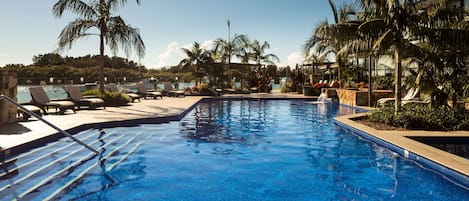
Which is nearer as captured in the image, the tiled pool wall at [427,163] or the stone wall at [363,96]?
the tiled pool wall at [427,163]

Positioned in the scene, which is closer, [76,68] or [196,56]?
[196,56]

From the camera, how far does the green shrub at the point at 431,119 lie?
8.48 m

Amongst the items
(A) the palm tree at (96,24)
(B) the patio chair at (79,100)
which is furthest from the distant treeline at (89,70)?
(B) the patio chair at (79,100)

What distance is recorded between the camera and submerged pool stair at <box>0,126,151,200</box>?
491 centimetres

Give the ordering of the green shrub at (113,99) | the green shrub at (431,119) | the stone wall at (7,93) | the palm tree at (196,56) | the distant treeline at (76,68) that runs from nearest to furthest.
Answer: the green shrub at (431,119) < the stone wall at (7,93) < the green shrub at (113,99) < the palm tree at (196,56) < the distant treeline at (76,68)

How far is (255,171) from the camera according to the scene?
19.6ft

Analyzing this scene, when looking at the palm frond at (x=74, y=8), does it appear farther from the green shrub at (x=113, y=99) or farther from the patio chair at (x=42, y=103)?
the patio chair at (x=42, y=103)

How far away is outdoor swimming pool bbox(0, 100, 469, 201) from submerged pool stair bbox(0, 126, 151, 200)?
54 millimetres

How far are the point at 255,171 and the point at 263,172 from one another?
0.14 meters

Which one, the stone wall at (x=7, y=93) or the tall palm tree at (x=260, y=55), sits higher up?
the tall palm tree at (x=260, y=55)

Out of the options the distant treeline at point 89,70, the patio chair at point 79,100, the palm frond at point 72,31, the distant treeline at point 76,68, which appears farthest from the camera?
the distant treeline at point 76,68

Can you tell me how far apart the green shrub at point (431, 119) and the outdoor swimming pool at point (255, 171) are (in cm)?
121

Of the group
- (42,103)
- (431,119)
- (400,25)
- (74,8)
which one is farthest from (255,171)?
(74,8)

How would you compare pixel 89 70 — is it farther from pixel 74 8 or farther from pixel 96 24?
pixel 96 24
